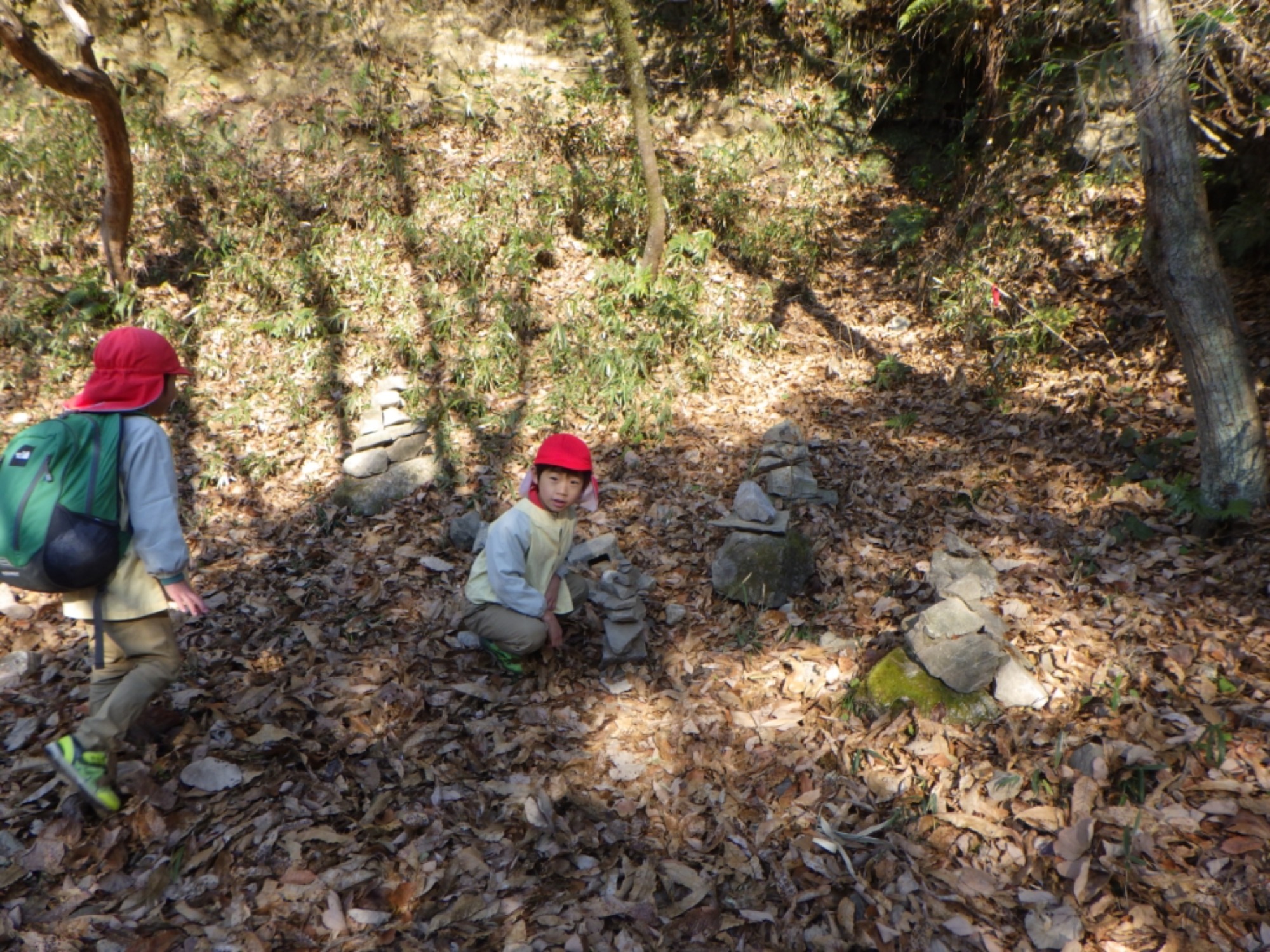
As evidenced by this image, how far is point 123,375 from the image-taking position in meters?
2.99

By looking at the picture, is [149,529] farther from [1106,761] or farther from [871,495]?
→ [871,495]

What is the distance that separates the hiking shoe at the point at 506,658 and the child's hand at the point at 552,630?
23cm

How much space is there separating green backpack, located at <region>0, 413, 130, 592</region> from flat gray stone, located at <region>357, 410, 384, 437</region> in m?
3.71

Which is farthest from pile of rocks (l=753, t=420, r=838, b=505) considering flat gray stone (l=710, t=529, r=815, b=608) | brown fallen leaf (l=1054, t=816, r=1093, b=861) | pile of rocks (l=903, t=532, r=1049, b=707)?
brown fallen leaf (l=1054, t=816, r=1093, b=861)

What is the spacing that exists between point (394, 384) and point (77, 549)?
15.1 feet

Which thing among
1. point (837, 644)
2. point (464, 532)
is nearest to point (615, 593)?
point (837, 644)

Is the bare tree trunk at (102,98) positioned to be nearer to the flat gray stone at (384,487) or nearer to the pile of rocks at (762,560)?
the flat gray stone at (384,487)

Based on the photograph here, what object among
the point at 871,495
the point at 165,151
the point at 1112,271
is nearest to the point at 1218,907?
the point at 871,495

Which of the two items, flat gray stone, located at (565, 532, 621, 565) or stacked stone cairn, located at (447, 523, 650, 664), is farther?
flat gray stone, located at (565, 532, 621, 565)

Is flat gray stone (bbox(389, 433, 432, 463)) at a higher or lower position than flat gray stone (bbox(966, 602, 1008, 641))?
lower

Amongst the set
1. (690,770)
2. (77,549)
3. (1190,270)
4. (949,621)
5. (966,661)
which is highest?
(1190,270)

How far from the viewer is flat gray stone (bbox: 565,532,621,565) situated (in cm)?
514

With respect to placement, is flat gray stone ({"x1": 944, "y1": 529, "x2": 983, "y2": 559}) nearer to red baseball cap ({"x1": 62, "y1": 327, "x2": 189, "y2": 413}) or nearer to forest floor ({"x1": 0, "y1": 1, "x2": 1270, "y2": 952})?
forest floor ({"x1": 0, "y1": 1, "x2": 1270, "y2": 952})

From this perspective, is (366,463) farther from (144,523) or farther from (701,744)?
(701,744)
